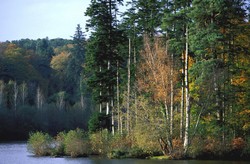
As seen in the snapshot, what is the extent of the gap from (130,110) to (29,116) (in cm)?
4523

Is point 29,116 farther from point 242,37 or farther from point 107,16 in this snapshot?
point 242,37

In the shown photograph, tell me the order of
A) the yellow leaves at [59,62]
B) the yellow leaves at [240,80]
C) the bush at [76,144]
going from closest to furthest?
the yellow leaves at [240,80], the bush at [76,144], the yellow leaves at [59,62]

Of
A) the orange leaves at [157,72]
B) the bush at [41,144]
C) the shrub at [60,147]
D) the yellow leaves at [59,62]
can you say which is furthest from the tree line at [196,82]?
the yellow leaves at [59,62]

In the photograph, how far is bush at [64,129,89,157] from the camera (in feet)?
132

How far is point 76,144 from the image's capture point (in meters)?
40.2

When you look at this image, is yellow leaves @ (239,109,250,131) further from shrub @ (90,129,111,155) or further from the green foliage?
the green foliage

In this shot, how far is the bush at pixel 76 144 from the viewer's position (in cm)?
4009

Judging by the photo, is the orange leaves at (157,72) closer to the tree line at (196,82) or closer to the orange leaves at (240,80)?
the tree line at (196,82)

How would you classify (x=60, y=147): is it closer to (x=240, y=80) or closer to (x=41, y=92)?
(x=240, y=80)

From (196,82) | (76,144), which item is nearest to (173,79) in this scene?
(196,82)

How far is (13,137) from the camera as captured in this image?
3019 inches

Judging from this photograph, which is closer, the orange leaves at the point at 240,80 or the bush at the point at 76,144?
the orange leaves at the point at 240,80

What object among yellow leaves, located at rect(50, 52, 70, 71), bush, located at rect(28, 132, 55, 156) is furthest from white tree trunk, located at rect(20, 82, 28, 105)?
→ bush, located at rect(28, 132, 55, 156)

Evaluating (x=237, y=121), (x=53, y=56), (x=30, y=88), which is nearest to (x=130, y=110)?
(x=237, y=121)
